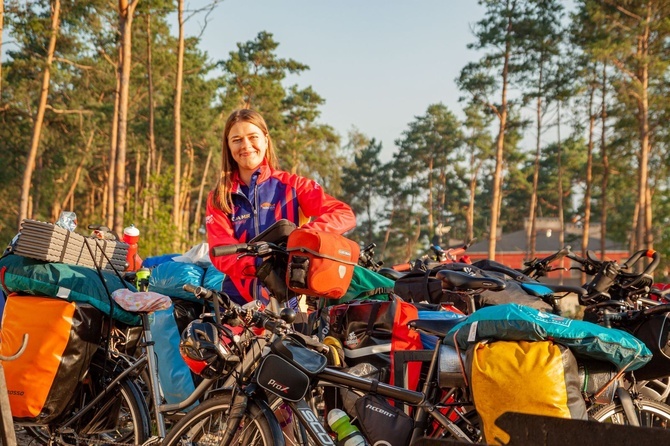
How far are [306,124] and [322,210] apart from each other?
158ft

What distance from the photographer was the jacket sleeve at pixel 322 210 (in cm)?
364

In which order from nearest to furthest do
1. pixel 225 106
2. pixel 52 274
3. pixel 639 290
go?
pixel 52 274 < pixel 639 290 < pixel 225 106

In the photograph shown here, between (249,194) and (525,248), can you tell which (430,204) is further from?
(249,194)

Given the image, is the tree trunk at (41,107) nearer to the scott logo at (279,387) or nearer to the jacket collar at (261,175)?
the jacket collar at (261,175)

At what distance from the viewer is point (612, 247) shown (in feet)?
216

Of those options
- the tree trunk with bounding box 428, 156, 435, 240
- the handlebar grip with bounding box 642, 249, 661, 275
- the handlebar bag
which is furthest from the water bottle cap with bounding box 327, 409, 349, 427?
the tree trunk with bounding box 428, 156, 435, 240

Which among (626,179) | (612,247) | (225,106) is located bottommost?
(612,247)

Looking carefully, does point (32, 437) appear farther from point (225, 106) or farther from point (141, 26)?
point (225, 106)

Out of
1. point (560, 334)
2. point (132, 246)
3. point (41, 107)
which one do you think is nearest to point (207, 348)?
point (560, 334)

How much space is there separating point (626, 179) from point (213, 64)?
21.2m

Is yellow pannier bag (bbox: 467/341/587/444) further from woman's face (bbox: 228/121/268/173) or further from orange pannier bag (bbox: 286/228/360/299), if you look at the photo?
woman's face (bbox: 228/121/268/173)

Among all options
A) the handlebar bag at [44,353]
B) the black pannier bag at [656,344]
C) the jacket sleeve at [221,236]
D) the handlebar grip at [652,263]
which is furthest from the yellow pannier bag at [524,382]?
the handlebar grip at [652,263]

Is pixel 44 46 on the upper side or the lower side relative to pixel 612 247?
upper

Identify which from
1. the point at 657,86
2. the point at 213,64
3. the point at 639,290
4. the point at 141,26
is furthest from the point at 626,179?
the point at 639,290
